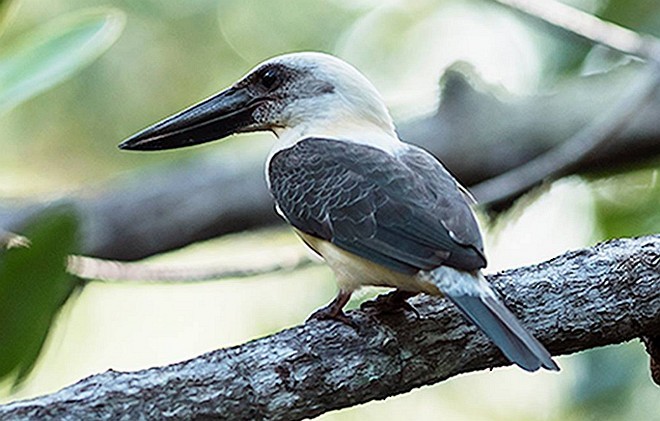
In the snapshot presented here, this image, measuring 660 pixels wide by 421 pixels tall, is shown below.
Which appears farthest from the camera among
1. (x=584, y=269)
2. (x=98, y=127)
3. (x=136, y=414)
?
(x=98, y=127)

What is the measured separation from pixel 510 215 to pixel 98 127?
9.63ft

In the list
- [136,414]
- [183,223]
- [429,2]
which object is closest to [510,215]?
[183,223]

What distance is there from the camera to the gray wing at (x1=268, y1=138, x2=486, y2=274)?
2.36 metres

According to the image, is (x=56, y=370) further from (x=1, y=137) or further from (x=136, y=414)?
(x=136, y=414)

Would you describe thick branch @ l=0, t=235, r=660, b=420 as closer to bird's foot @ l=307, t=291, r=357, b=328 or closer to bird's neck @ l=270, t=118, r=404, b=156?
bird's foot @ l=307, t=291, r=357, b=328

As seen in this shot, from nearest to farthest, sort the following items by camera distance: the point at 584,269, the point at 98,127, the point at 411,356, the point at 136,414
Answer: the point at 136,414
the point at 411,356
the point at 584,269
the point at 98,127

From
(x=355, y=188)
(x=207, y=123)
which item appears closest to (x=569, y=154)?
→ (x=207, y=123)

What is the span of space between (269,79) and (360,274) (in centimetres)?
77

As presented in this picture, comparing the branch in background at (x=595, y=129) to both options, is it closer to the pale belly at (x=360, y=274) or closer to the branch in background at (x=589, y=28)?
the branch in background at (x=589, y=28)

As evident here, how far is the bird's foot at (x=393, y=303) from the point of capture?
2.48 metres

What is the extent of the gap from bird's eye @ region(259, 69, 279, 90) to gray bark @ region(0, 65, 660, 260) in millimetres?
1233

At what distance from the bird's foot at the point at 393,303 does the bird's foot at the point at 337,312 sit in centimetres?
6

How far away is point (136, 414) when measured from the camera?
205cm

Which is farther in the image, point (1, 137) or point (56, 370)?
point (1, 137)
